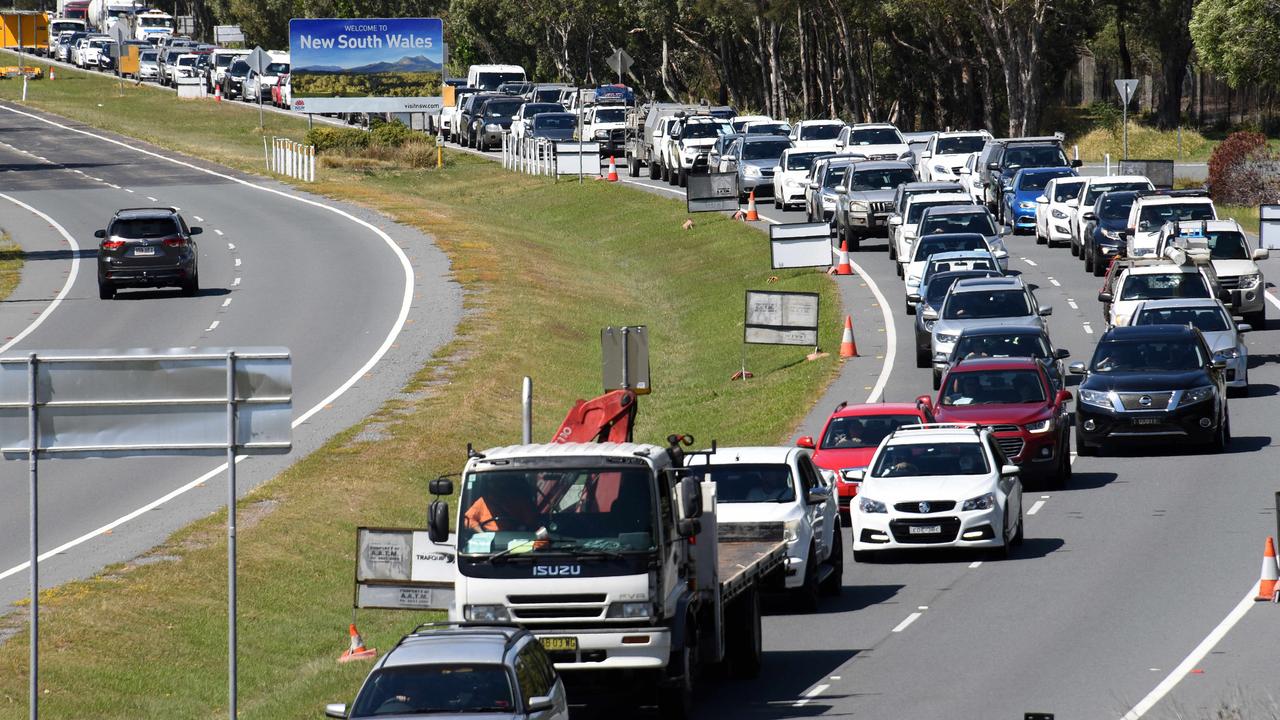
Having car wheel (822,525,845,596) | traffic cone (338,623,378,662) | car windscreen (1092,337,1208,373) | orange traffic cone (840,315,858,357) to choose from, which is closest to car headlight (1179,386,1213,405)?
car windscreen (1092,337,1208,373)

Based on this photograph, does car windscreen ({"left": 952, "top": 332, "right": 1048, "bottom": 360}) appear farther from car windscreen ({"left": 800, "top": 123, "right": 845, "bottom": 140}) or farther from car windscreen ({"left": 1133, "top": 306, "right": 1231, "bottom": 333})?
car windscreen ({"left": 800, "top": 123, "right": 845, "bottom": 140})

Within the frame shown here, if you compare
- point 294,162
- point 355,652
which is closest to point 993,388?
point 355,652

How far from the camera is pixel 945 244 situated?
4209cm

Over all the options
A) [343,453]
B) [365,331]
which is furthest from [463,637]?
[365,331]

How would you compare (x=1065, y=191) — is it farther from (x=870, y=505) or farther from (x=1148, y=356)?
(x=870, y=505)

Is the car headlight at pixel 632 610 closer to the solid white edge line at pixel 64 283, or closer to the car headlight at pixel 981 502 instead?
the car headlight at pixel 981 502

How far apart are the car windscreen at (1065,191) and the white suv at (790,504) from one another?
96.6 ft

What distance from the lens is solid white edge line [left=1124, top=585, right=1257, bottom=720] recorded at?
1570 centimetres

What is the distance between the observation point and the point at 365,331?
44.5m

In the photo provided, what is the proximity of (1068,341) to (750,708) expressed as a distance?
23.9m

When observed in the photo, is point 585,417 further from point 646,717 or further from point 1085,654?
point 1085,654

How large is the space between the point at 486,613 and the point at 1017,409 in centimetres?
1446

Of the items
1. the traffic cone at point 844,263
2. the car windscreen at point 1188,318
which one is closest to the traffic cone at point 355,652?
the car windscreen at point 1188,318

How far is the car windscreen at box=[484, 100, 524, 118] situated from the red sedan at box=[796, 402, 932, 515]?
57869 mm
